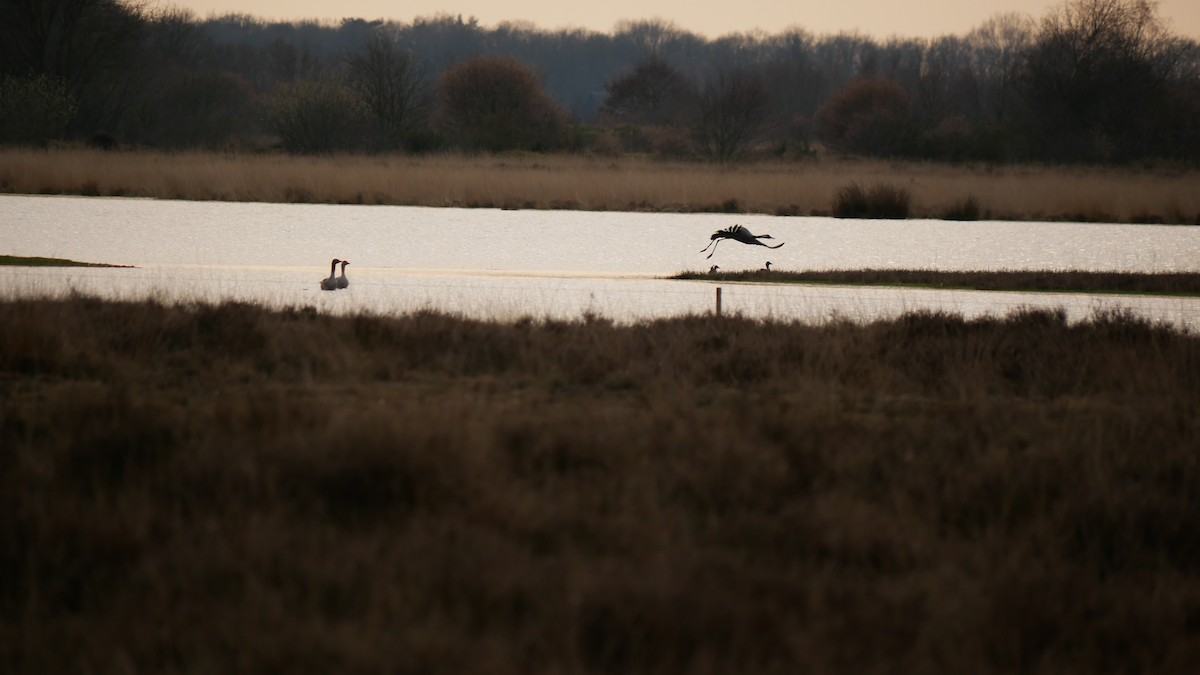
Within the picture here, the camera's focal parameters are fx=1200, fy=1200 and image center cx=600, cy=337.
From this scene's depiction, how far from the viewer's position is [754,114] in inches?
1861

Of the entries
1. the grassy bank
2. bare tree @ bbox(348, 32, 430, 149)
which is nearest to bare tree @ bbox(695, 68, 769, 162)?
bare tree @ bbox(348, 32, 430, 149)

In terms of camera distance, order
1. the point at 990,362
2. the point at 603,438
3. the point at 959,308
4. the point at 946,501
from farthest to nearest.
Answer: the point at 959,308
the point at 990,362
the point at 603,438
the point at 946,501

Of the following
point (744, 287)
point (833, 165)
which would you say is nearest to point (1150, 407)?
point (744, 287)

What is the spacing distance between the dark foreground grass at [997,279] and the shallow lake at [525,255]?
2.45 feet

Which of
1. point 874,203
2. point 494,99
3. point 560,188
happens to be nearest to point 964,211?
point 874,203

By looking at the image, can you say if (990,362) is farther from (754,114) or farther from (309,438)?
(754,114)

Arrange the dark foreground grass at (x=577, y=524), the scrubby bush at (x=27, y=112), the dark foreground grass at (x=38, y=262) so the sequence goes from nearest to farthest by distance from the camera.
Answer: the dark foreground grass at (x=577, y=524)
the dark foreground grass at (x=38, y=262)
the scrubby bush at (x=27, y=112)

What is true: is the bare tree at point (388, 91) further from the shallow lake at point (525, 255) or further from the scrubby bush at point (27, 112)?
the shallow lake at point (525, 255)

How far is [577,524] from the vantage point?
15.4ft

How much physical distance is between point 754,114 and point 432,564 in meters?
44.6

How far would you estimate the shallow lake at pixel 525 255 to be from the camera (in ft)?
42.6

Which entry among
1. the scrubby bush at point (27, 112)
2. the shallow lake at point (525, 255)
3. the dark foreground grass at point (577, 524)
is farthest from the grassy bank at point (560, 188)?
the dark foreground grass at point (577, 524)

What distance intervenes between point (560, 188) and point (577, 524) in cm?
2423

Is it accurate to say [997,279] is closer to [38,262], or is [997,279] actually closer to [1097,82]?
[38,262]
